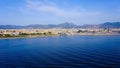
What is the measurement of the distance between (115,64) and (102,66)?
1395mm

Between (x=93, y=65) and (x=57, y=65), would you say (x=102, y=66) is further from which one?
(x=57, y=65)

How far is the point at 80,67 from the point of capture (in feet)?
64.4

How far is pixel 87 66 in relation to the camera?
1991 centimetres

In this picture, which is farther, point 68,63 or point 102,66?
point 68,63

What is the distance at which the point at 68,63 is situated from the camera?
850 inches

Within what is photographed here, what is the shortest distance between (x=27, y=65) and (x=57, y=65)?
2.67 metres

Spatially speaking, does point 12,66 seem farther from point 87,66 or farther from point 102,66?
point 102,66

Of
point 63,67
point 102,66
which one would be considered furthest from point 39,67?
point 102,66

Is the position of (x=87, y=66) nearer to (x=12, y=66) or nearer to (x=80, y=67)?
(x=80, y=67)

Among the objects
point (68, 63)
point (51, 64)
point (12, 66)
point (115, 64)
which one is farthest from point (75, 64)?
point (12, 66)

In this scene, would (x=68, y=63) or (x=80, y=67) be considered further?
(x=68, y=63)

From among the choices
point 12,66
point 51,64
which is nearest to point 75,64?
point 51,64

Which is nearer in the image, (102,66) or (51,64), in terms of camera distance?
(102,66)

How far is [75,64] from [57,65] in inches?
64.3
